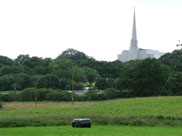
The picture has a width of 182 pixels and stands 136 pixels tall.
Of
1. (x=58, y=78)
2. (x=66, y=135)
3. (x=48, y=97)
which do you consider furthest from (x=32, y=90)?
(x=66, y=135)

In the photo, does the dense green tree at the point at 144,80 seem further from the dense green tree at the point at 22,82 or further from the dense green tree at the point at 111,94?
the dense green tree at the point at 22,82

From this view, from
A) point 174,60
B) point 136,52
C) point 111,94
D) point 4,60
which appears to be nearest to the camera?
point 111,94

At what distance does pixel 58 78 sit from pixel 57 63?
27.5 meters

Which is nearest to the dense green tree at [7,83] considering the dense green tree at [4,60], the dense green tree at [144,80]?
the dense green tree at [144,80]

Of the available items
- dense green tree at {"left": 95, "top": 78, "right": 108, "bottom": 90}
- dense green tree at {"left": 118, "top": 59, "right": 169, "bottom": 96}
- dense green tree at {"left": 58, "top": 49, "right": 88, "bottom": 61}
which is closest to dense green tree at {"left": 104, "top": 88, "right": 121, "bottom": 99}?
dense green tree at {"left": 118, "top": 59, "right": 169, "bottom": 96}

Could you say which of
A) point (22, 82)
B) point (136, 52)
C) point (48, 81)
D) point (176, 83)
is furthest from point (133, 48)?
point (176, 83)

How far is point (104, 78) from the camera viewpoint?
106 metres

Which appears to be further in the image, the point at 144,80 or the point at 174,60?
the point at 174,60

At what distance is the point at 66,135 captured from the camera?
22656mm

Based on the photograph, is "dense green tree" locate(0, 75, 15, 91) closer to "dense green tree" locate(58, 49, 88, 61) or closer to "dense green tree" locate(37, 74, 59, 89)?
"dense green tree" locate(37, 74, 59, 89)

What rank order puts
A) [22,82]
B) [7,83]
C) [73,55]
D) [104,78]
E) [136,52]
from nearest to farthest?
[22,82]
[7,83]
[104,78]
[73,55]
[136,52]

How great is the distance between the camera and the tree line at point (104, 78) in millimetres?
78125

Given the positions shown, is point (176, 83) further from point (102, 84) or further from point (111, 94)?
point (102, 84)

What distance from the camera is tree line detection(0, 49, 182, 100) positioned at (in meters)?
78.1
